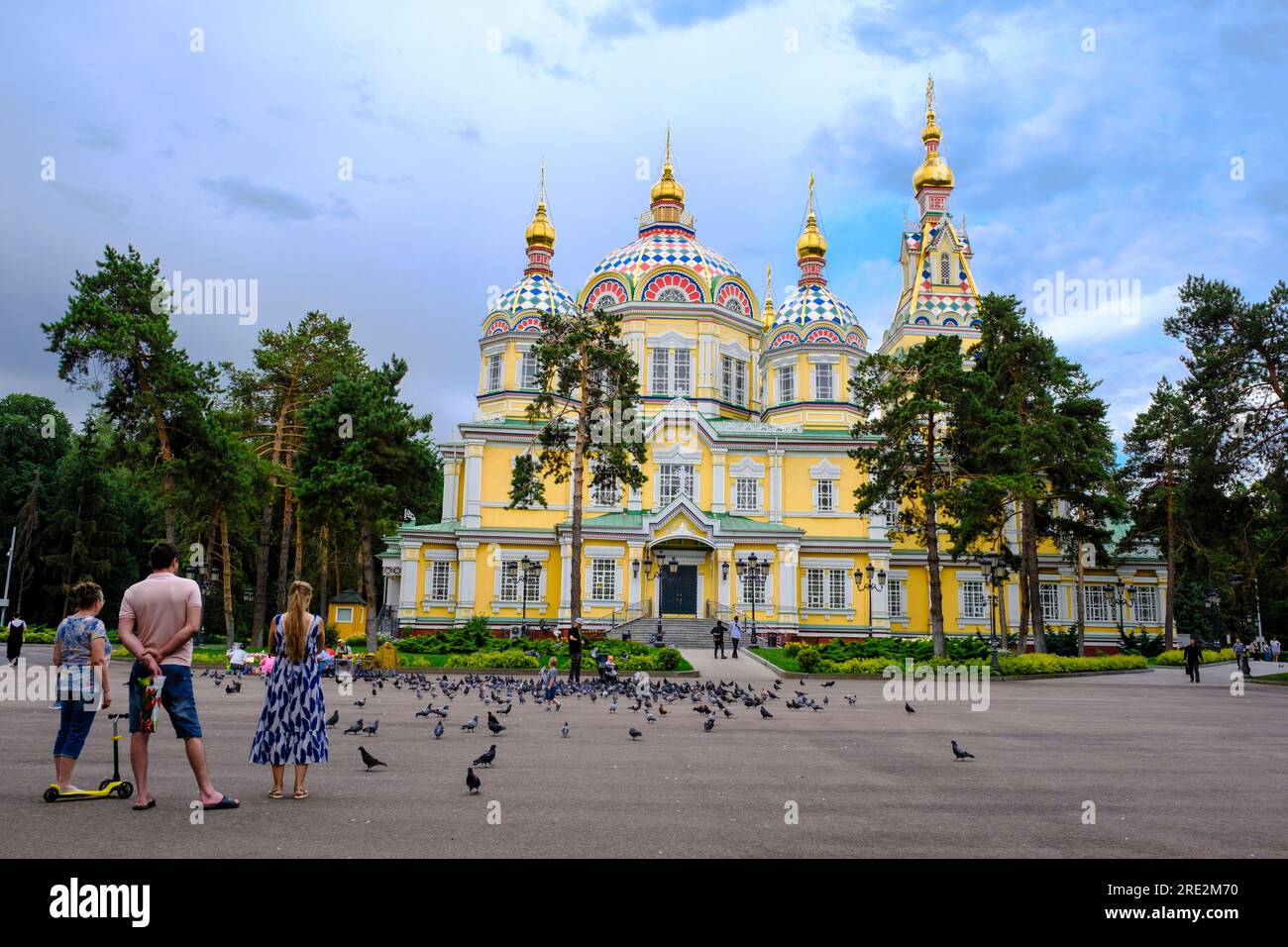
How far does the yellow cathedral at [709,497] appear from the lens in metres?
41.9

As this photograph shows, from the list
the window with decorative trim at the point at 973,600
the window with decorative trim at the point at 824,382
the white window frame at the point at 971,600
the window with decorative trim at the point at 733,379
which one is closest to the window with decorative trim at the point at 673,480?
the window with decorative trim at the point at 733,379

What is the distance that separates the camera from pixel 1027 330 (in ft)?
120

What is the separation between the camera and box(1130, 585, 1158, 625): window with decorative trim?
1895 inches

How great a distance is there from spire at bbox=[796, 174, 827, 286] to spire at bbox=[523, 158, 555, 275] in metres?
14.3

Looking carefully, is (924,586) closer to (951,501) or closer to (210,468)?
(951,501)

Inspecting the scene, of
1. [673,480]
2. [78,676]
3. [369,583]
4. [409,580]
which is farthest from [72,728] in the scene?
[673,480]

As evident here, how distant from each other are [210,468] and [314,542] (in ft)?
80.1

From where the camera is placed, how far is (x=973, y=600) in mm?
46844

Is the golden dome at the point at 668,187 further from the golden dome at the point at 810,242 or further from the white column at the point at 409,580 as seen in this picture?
the white column at the point at 409,580

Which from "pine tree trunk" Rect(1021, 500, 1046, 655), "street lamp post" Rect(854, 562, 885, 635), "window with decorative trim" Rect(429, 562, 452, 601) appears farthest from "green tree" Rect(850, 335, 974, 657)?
"window with decorative trim" Rect(429, 562, 452, 601)

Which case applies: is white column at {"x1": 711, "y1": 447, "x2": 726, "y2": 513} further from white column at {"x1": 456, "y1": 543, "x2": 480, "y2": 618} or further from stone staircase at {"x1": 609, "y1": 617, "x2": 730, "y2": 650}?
white column at {"x1": 456, "y1": 543, "x2": 480, "y2": 618}

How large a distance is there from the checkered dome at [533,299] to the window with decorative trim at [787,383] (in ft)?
38.4

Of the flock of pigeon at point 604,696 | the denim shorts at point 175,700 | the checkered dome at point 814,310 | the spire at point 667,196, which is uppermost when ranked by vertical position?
the spire at point 667,196

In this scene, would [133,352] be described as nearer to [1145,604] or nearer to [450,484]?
[450,484]
